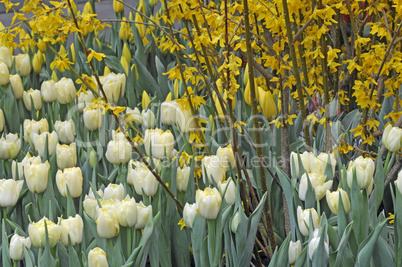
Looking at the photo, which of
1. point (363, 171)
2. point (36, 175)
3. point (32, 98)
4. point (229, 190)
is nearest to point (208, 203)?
point (229, 190)

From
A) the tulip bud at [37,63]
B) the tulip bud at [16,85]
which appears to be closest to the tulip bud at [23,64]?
the tulip bud at [37,63]

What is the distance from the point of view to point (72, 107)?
1.96m

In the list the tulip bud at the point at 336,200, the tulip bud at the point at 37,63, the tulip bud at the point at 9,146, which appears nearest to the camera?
the tulip bud at the point at 336,200

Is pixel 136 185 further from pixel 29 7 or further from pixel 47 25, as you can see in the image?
pixel 29 7

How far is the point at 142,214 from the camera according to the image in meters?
1.06

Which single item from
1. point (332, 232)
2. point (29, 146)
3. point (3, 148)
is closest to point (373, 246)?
point (332, 232)

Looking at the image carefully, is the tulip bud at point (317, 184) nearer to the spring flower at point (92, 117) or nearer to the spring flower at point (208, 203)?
the spring flower at point (208, 203)

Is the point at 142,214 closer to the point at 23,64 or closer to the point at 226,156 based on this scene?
the point at 226,156

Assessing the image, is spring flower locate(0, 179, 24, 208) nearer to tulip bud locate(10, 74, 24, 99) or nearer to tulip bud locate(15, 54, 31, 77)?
tulip bud locate(10, 74, 24, 99)

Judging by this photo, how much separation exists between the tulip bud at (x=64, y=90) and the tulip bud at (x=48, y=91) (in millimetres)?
53

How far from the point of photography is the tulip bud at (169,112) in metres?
1.57

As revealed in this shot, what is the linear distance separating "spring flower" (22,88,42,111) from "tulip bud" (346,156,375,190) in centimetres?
A: 130

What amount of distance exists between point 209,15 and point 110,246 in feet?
1.94

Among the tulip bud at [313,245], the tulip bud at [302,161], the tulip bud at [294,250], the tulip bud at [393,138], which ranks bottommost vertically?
the tulip bud at [294,250]
